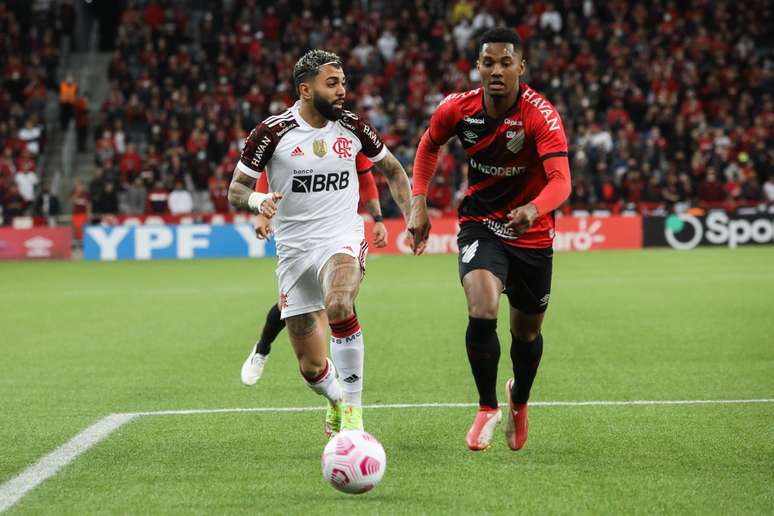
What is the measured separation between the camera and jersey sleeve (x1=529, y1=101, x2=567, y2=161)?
5.97 metres

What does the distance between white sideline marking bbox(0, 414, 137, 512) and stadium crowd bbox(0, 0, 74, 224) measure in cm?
2226

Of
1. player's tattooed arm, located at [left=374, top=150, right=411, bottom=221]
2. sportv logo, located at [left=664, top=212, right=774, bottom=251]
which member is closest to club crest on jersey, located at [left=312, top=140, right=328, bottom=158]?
player's tattooed arm, located at [left=374, top=150, right=411, bottom=221]

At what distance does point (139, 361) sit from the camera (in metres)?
10.3

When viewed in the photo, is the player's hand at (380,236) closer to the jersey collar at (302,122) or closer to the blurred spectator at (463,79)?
the jersey collar at (302,122)

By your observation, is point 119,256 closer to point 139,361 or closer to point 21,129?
point 21,129

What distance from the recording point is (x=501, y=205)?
6301 mm

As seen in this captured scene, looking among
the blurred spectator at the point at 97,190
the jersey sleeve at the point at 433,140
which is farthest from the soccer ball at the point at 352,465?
the blurred spectator at the point at 97,190

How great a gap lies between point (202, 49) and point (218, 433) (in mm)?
27401

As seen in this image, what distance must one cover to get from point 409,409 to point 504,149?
2168 mm

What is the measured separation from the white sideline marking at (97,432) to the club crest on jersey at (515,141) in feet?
7.13

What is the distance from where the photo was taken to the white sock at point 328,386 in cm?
653

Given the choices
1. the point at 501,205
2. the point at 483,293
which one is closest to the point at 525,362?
the point at 483,293

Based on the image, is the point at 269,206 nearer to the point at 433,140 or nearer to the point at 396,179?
the point at 433,140

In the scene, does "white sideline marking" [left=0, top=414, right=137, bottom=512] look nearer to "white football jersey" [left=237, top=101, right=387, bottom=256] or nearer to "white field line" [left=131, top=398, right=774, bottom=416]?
"white field line" [left=131, top=398, right=774, bottom=416]
